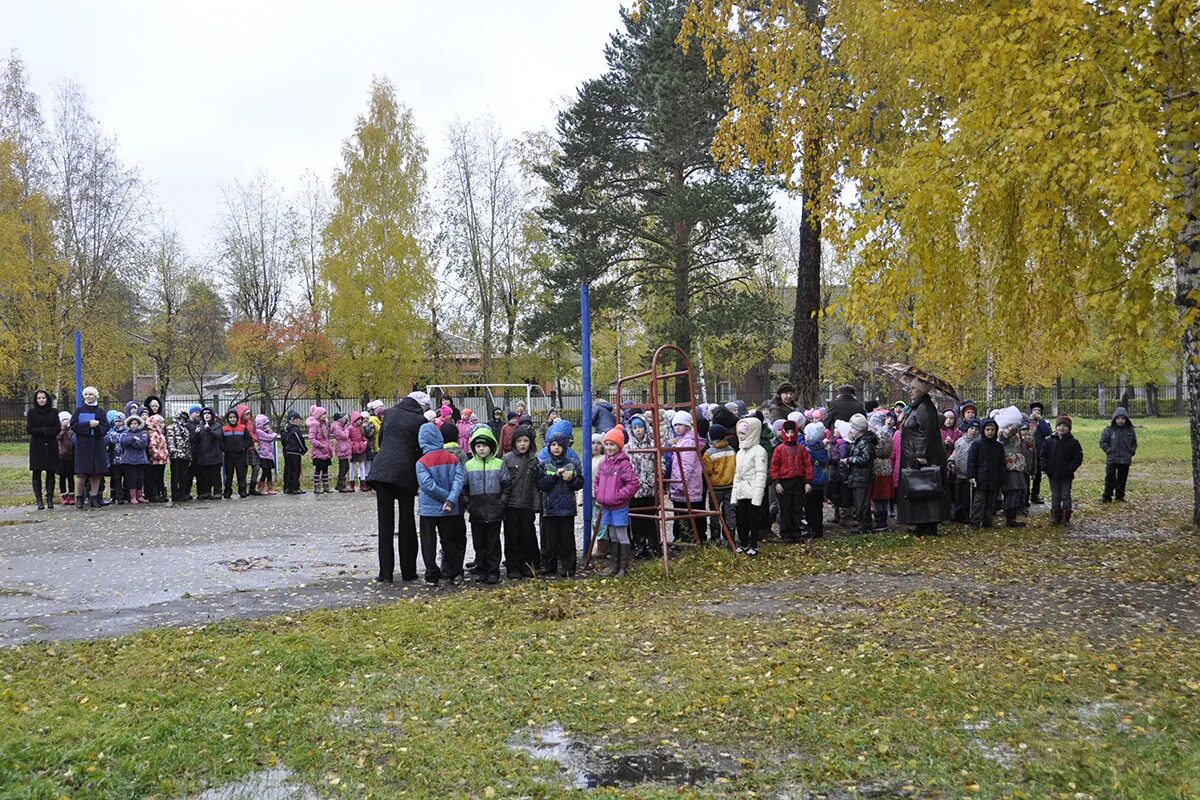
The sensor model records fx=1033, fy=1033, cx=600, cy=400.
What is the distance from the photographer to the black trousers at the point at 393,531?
409 inches

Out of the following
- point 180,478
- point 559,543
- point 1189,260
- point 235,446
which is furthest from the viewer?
point 235,446

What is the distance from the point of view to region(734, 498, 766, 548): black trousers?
11.6 meters

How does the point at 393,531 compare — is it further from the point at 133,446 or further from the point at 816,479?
the point at 133,446

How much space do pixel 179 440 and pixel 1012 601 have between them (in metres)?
14.6

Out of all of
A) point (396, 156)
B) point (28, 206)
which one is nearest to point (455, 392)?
point (396, 156)

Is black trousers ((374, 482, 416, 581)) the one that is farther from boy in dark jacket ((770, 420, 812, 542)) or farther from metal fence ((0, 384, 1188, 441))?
metal fence ((0, 384, 1188, 441))

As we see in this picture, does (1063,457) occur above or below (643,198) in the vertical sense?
below

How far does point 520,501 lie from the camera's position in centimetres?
1045

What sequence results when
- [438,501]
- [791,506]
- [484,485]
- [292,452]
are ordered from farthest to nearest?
[292,452] → [791,506] → [484,485] → [438,501]

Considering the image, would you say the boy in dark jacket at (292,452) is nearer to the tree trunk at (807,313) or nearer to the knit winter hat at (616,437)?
the tree trunk at (807,313)

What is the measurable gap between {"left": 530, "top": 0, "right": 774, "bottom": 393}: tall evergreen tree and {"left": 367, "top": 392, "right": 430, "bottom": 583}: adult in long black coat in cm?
1656

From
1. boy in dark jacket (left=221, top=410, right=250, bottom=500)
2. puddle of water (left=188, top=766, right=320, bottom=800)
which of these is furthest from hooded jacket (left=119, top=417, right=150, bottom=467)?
puddle of water (left=188, top=766, right=320, bottom=800)

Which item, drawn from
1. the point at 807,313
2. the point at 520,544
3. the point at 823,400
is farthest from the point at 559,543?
the point at 823,400

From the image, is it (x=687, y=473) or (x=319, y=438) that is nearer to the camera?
(x=687, y=473)
